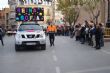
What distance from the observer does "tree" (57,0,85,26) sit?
215 ft

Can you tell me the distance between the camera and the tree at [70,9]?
215ft

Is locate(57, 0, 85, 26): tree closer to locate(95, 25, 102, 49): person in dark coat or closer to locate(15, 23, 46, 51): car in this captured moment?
locate(95, 25, 102, 49): person in dark coat

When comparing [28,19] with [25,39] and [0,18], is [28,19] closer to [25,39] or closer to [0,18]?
[25,39]

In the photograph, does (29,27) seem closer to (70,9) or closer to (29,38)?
(29,38)

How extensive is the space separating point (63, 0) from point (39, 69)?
53.6 metres

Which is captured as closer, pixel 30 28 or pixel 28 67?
pixel 28 67

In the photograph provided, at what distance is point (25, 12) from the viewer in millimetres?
53031

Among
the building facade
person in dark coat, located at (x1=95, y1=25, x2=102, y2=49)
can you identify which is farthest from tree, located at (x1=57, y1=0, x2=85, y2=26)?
the building facade

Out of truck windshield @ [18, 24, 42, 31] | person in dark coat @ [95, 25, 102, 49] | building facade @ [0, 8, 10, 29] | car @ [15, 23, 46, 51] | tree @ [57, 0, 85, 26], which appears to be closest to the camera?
car @ [15, 23, 46, 51]

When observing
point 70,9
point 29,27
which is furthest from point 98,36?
point 70,9

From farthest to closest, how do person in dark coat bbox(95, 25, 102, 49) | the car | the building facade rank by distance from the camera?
the building facade
person in dark coat bbox(95, 25, 102, 49)
the car

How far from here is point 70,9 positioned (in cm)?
6994

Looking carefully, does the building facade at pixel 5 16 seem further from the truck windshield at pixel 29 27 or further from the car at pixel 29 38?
the car at pixel 29 38

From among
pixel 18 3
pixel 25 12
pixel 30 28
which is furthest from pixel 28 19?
pixel 18 3
